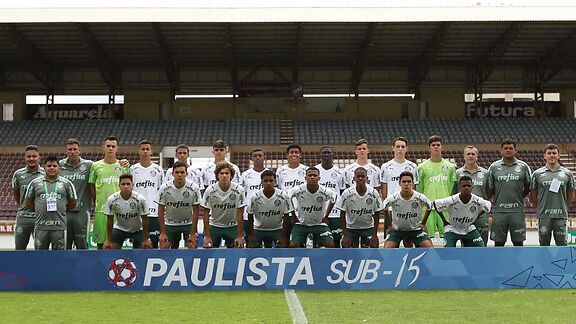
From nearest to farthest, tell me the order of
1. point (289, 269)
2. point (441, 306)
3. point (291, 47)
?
point (441, 306)
point (289, 269)
point (291, 47)

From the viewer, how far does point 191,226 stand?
9.60m

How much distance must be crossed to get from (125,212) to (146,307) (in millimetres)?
2580

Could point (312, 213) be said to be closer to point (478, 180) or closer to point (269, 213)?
point (269, 213)

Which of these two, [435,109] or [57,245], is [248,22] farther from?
[57,245]

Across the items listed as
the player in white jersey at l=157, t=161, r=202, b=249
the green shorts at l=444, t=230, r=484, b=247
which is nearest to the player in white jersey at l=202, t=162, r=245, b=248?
the player in white jersey at l=157, t=161, r=202, b=249

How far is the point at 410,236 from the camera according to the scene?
31.9ft

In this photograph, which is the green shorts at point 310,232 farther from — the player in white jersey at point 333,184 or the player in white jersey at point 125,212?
the player in white jersey at point 125,212

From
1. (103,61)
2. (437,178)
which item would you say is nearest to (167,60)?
(103,61)

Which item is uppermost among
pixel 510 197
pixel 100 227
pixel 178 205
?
pixel 510 197

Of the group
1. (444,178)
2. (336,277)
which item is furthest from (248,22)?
(336,277)

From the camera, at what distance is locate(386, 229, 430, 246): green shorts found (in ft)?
31.6

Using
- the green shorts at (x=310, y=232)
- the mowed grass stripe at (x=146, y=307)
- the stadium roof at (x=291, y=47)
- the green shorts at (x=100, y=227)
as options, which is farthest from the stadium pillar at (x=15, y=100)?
the mowed grass stripe at (x=146, y=307)

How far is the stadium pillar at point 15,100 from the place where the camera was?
31562 millimetres

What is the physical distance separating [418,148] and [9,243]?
637 inches
